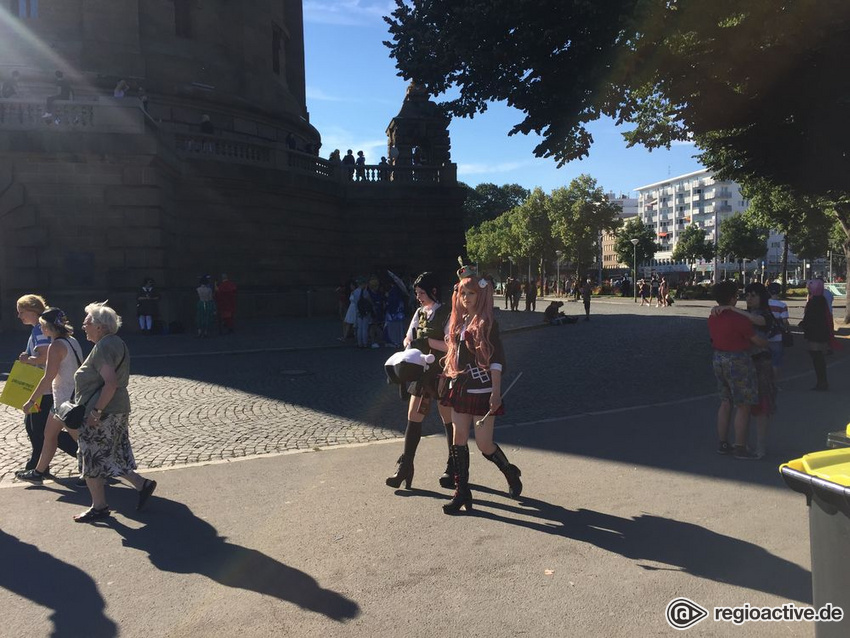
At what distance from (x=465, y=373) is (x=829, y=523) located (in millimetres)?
2748

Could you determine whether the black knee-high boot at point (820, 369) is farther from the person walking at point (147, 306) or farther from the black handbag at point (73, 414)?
the person walking at point (147, 306)

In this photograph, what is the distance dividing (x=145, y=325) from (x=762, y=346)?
1607 centimetres

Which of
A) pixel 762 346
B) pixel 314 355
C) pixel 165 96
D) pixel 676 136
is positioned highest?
pixel 165 96

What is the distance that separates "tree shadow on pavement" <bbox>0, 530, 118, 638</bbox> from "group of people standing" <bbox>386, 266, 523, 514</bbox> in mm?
2430

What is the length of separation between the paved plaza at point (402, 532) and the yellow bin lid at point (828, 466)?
120 cm

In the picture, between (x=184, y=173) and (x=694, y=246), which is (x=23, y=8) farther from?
(x=694, y=246)

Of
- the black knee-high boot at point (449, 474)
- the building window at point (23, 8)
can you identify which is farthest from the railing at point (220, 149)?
the black knee-high boot at point (449, 474)

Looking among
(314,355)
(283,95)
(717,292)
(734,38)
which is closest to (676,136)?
(734,38)

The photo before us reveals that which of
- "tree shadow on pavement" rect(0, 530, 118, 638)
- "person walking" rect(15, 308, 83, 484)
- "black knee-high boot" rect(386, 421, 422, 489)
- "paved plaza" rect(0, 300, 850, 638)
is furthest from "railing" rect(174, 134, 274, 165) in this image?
"tree shadow on pavement" rect(0, 530, 118, 638)

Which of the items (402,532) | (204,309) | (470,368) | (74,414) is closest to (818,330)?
(470,368)

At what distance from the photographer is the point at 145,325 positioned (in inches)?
701

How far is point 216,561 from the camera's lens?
13.6ft

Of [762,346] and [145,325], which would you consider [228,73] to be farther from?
[762,346]

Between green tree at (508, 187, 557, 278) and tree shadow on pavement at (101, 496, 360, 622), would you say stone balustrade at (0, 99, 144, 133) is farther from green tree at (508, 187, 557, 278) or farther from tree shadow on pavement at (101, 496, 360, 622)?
green tree at (508, 187, 557, 278)
